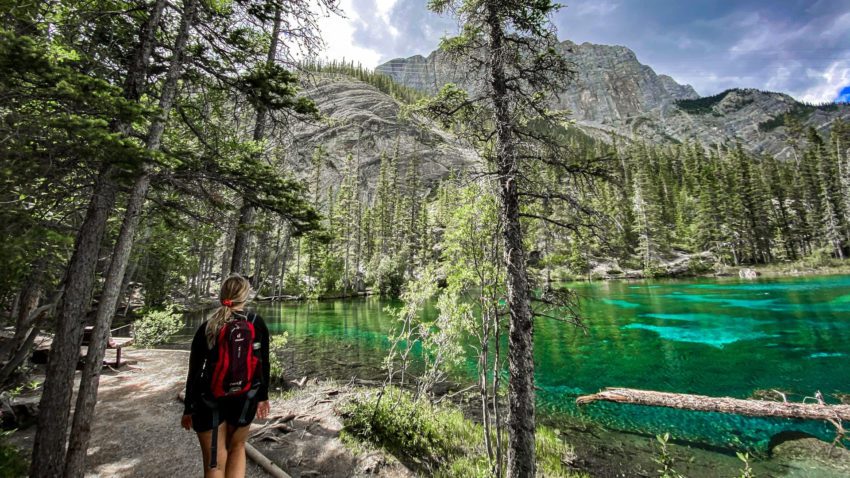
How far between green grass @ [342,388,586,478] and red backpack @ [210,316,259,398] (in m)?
4.28

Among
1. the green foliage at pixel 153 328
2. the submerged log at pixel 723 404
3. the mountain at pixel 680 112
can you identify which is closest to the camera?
the submerged log at pixel 723 404

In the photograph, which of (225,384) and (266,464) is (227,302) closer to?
(225,384)

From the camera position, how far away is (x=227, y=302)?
11.2 feet

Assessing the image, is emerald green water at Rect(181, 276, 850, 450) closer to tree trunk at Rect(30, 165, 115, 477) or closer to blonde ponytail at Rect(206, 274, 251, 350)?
blonde ponytail at Rect(206, 274, 251, 350)

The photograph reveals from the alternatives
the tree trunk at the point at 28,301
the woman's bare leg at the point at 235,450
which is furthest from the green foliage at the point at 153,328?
the woman's bare leg at the point at 235,450

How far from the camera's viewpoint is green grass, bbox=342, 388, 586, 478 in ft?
21.4

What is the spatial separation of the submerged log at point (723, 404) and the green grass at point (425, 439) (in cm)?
378

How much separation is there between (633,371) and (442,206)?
1649 inches

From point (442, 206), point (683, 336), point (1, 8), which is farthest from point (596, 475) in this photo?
point (442, 206)

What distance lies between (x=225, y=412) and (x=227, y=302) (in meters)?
1.05

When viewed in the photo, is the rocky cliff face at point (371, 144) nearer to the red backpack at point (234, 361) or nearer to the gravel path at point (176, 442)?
the gravel path at point (176, 442)

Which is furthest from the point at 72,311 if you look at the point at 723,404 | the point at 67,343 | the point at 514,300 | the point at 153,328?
the point at 723,404

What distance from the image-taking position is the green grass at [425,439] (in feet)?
21.4

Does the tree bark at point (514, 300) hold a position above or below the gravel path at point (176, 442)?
above
